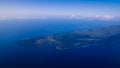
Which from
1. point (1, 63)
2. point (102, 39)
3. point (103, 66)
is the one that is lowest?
point (103, 66)

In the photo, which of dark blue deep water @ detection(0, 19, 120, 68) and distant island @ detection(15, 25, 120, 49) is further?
distant island @ detection(15, 25, 120, 49)

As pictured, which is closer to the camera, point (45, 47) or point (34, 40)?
point (45, 47)

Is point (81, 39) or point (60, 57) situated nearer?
point (60, 57)

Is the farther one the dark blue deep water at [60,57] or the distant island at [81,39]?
the distant island at [81,39]

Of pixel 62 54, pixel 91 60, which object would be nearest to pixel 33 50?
pixel 62 54

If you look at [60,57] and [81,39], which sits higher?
[81,39]

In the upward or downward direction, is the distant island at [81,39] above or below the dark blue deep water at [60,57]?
above

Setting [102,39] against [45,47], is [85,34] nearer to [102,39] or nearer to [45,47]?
[102,39]

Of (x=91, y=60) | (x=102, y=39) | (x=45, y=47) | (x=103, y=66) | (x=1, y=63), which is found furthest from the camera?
(x=102, y=39)
